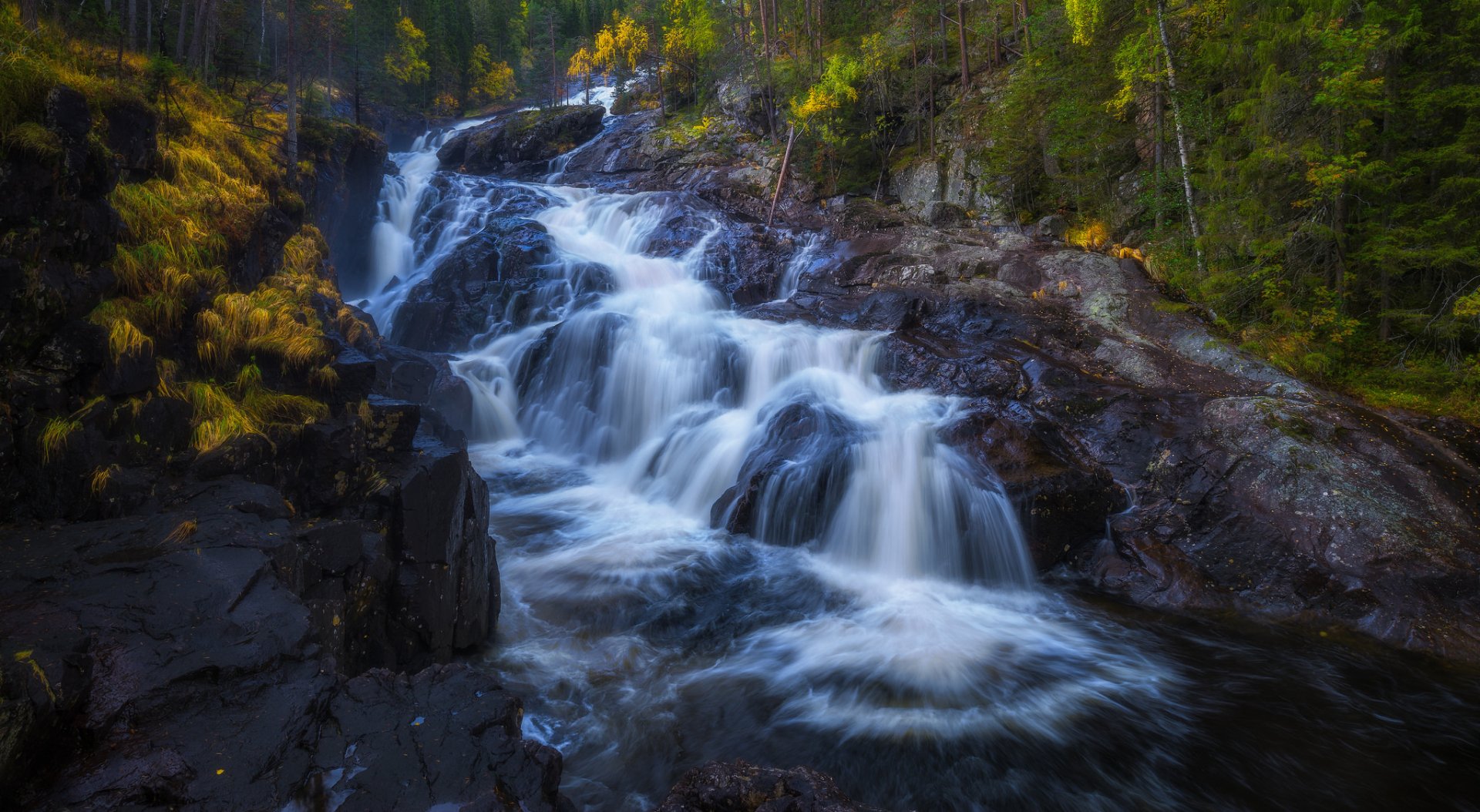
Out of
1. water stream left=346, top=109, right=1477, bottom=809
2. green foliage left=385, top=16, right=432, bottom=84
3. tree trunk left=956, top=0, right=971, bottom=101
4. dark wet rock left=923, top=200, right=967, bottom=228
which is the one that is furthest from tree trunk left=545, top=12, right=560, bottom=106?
water stream left=346, top=109, right=1477, bottom=809

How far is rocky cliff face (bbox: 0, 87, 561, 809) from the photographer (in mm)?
2990

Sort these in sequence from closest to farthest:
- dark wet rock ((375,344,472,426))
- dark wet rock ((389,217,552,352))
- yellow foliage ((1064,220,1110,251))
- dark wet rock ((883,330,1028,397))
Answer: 1. dark wet rock ((375,344,472,426))
2. dark wet rock ((883,330,1028,397))
3. yellow foliage ((1064,220,1110,251))
4. dark wet rock ((389,217,552,352))

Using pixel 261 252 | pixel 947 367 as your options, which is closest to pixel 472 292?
pixel 261 252

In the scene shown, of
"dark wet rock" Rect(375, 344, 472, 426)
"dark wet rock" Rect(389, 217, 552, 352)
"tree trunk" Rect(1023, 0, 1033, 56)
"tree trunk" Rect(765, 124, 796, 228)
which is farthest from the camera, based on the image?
"tree trunk" Rect(765, 124, 796, 228)

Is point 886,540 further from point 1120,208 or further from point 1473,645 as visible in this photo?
point 1120,208

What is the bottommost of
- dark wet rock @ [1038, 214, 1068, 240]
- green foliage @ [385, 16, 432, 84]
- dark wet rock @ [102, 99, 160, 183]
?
dark wet rock @ [102, 99, 160, 183]

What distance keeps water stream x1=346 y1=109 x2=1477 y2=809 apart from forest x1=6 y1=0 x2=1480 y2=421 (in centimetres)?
592

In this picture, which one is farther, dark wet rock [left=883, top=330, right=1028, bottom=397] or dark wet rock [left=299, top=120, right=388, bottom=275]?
dark wet rock [left=299, top=120, right=388, bottom=275]

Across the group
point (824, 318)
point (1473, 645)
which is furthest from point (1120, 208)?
point (1473, 645)

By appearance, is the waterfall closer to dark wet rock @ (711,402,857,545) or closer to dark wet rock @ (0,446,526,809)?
dark wet rock @ (711,402,857,545)

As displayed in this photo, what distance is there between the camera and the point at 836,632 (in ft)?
25.4

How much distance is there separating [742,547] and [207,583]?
21.9ft

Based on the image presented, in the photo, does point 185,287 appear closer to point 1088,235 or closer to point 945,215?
point 1088,235

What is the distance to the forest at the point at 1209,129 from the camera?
376 inches
